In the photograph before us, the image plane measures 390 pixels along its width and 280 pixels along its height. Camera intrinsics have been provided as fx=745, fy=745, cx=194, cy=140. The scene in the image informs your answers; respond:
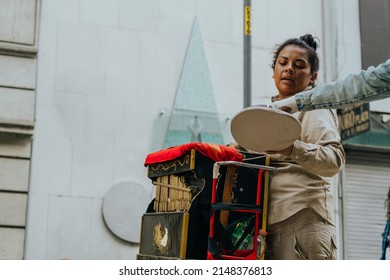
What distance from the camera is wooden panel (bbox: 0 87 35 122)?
953 cm

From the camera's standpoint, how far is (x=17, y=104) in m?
9.62

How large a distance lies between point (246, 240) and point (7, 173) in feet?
21.4

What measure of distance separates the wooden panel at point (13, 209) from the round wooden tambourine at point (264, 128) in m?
6.70

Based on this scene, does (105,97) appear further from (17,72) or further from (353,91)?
(353,91)

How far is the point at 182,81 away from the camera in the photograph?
34.0ft

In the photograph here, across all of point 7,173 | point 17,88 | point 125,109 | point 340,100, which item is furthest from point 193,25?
point 340,100

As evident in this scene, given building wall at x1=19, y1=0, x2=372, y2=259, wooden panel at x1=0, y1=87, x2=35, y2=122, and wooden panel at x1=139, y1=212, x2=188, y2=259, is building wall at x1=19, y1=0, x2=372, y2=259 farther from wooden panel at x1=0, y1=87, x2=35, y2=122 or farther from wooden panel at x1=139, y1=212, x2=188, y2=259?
wooden panel at x1=139, y1=212, x2=188, y2=259

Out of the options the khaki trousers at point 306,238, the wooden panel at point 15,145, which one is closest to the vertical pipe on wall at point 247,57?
the wooden panel at point 15,145

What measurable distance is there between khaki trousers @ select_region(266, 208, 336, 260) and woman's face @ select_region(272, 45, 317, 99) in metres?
0.61

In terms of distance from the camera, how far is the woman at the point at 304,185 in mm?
3252

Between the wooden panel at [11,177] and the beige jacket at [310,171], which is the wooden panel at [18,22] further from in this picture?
the beige jacket at [310,171]

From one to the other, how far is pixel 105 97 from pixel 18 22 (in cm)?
152

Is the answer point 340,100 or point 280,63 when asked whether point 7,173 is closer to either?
point 280,63

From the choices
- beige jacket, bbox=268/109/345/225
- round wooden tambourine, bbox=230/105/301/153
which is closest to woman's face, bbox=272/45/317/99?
beige jacket, bbox=268/109/345/225
